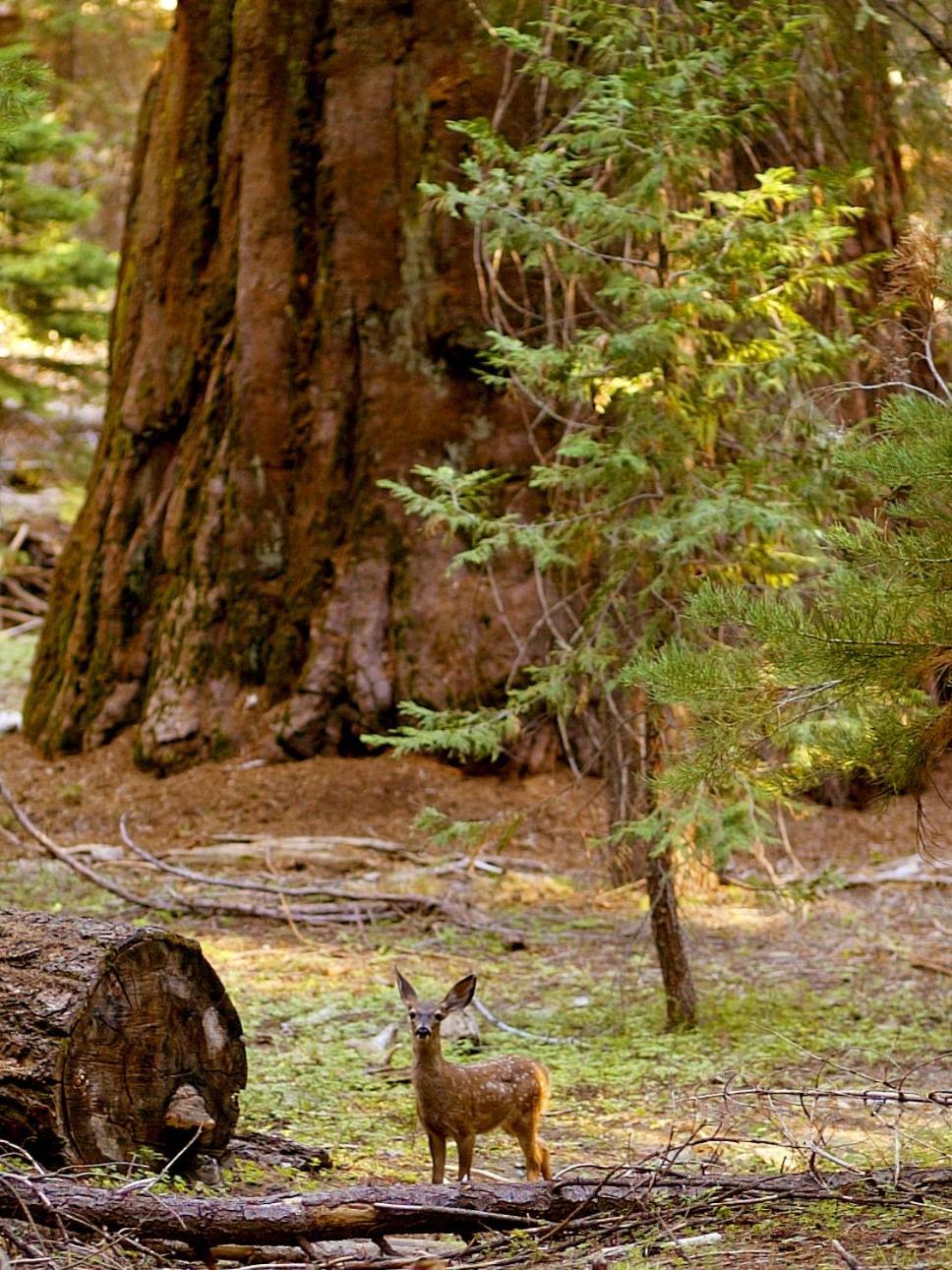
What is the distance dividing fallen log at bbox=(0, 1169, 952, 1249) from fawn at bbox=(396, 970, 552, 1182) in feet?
2.32

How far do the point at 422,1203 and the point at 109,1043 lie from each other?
1294 mm

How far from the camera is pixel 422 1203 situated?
458 centimetres

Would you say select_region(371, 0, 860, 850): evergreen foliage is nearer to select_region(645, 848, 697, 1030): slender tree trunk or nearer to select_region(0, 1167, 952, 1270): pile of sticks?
select_region(645, 848, 697, 1030): slender tree trunk

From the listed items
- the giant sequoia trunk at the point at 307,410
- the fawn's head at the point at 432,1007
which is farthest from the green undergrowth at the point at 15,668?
the fawn's head at the point at 432,1007

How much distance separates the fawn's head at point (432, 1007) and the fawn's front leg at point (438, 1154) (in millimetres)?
346

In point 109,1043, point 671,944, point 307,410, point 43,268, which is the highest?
point 43,268

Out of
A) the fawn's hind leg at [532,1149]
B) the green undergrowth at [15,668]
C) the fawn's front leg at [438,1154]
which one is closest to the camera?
the fawn's front leg at [438,1154]

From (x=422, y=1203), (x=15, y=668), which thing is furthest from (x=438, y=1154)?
(x=15, y=668)

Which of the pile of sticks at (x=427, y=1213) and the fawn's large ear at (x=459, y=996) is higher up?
the fawn's large ear at (x=459, y=996)

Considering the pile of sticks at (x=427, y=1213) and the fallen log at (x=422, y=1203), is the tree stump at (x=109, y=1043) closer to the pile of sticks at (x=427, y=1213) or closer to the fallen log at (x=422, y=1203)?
the pile of sticks at (x=427, y=1213)

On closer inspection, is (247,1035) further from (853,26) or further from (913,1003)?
(853,26)

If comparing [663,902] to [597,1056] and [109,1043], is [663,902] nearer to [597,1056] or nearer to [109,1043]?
[597,1056]

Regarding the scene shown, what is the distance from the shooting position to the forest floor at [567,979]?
5695mm

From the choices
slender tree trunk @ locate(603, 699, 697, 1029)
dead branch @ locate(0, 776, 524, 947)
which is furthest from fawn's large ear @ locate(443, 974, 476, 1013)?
dead branch @ locate(0, 776, 524, 947)
